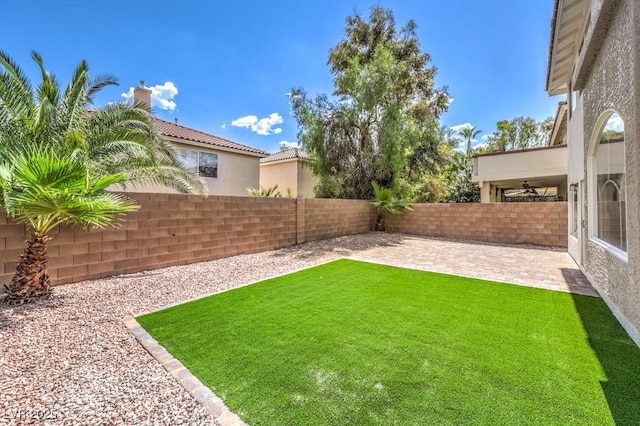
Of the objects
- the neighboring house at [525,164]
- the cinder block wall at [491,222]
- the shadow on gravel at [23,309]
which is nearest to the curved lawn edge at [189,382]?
the shadow on gravel at [23,309]

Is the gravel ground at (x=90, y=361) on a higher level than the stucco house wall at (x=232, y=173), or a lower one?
lower

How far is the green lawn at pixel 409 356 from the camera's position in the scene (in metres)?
2.55

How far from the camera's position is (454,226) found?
46.4 ft

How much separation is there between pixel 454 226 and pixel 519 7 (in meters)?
10.2

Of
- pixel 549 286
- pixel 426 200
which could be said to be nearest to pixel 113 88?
pixel 549 286

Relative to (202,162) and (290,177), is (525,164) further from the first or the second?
(202,162)

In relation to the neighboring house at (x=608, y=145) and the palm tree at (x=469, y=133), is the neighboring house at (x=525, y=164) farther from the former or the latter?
the palm tree at (x=469, y=133)

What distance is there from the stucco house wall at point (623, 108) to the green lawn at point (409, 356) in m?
0.51

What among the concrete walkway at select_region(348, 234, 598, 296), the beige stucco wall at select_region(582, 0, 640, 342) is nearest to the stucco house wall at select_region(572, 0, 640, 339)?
the beige stucco wall at select_region(582, 0, 640, 342)

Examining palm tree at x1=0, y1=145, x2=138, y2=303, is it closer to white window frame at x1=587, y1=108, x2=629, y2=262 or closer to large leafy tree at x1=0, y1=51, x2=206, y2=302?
large leafy tree at x1=0, y1=51, x2=206, y2=302

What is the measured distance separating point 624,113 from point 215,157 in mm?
15896

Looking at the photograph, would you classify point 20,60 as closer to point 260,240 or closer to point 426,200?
point 260,240

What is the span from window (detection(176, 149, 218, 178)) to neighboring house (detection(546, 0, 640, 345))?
48.7 ft

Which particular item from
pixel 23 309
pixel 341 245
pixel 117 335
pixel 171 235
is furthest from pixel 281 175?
pixel 117 335
